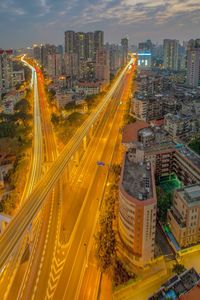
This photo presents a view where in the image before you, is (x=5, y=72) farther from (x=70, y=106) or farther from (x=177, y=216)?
(x=177, y=216)

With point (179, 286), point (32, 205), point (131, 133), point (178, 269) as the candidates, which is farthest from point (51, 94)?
point (179, 286)

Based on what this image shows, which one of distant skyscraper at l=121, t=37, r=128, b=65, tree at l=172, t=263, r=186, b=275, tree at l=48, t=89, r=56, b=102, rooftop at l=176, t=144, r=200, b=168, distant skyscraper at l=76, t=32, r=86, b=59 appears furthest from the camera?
distant skyscraper at l=121, t=37, r=128, b=65

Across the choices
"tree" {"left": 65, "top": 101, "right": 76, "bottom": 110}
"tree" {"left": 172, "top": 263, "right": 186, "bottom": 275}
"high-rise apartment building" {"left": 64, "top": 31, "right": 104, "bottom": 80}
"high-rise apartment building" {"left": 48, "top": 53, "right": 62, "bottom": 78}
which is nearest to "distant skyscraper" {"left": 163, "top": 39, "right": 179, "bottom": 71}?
"high-rise apartment building" {"left": 64, "top": 31, "right": 104, "bottom": 80}

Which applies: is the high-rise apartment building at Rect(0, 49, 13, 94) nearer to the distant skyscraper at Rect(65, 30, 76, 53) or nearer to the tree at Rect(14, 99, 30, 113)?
the tree at Rect(14, 99, 30, 113)

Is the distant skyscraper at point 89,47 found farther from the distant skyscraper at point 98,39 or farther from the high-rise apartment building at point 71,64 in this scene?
the high-rise apartment building at point 71,64

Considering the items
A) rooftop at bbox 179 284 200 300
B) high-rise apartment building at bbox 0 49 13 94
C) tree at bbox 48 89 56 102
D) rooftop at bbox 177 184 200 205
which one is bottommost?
rooftop at bbox 179 284 200 300
